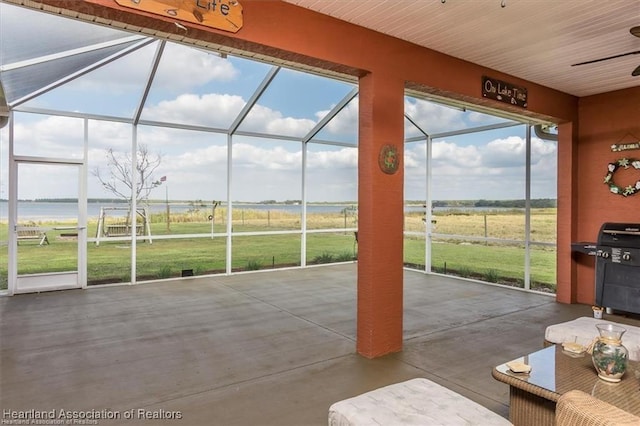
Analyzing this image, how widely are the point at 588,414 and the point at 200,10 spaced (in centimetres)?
309

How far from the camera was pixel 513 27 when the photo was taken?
3520 mm

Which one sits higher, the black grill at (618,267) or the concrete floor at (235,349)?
the black grill at (618,267)

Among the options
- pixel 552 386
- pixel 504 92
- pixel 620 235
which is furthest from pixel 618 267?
pixel 552 386

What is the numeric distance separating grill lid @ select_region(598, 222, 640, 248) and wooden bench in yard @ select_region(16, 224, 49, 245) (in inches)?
337

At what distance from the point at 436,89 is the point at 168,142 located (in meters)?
6.77

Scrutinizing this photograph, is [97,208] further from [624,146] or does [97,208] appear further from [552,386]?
[624,146]

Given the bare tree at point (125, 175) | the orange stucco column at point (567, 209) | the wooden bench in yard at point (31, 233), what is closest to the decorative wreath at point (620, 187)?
the orange stucco column at point (567, 209)

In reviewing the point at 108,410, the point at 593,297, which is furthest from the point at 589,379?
the point at 593,297

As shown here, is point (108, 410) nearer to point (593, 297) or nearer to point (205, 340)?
point (205, 340)

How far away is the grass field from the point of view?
664cm

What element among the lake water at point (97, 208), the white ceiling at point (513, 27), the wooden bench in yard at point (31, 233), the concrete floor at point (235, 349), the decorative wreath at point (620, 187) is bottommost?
the concrete floor at point (235, 349)

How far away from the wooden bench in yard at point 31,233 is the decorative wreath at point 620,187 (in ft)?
29.2

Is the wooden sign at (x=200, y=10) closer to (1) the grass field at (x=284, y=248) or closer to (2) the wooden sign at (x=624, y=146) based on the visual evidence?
(1) the grass field at (x=284, y=248)

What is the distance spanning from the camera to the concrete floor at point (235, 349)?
2.79m
